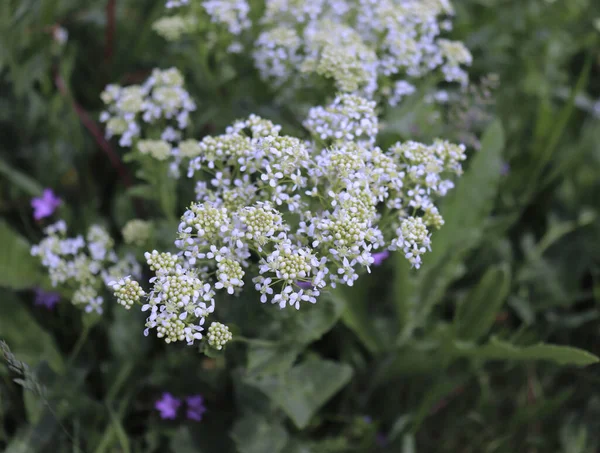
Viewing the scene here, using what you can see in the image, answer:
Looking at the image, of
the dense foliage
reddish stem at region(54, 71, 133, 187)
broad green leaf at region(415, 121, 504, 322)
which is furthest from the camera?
reddish stem at region(54, 71, 133, 187)

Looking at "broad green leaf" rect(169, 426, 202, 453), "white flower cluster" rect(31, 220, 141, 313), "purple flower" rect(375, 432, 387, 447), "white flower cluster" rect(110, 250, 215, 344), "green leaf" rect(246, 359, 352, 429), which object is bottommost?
"purple flower" rect(375, 432, 387, 447)

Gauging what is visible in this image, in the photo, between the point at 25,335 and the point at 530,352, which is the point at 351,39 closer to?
the point at 530,352

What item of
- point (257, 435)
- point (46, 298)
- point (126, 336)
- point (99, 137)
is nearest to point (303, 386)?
point (257, 435)

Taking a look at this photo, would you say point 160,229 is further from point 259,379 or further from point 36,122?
point 36,122

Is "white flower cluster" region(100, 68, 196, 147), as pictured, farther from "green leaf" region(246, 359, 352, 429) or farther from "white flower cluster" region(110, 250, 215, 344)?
"green leaf" region(246, 359, 352, 429)

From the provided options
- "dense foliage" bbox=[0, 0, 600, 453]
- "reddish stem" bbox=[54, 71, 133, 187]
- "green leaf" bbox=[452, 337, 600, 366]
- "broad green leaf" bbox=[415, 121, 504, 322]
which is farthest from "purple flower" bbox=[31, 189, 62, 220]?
"green leaf" bbox=[452, 337, 600, 366]

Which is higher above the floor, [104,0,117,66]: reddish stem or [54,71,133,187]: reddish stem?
[104,0,117,66]: reddish stem

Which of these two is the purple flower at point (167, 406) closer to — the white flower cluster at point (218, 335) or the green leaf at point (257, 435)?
the green leaf at point (257, 435)

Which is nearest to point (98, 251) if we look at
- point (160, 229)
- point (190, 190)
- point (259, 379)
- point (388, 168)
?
point (160, 229)
